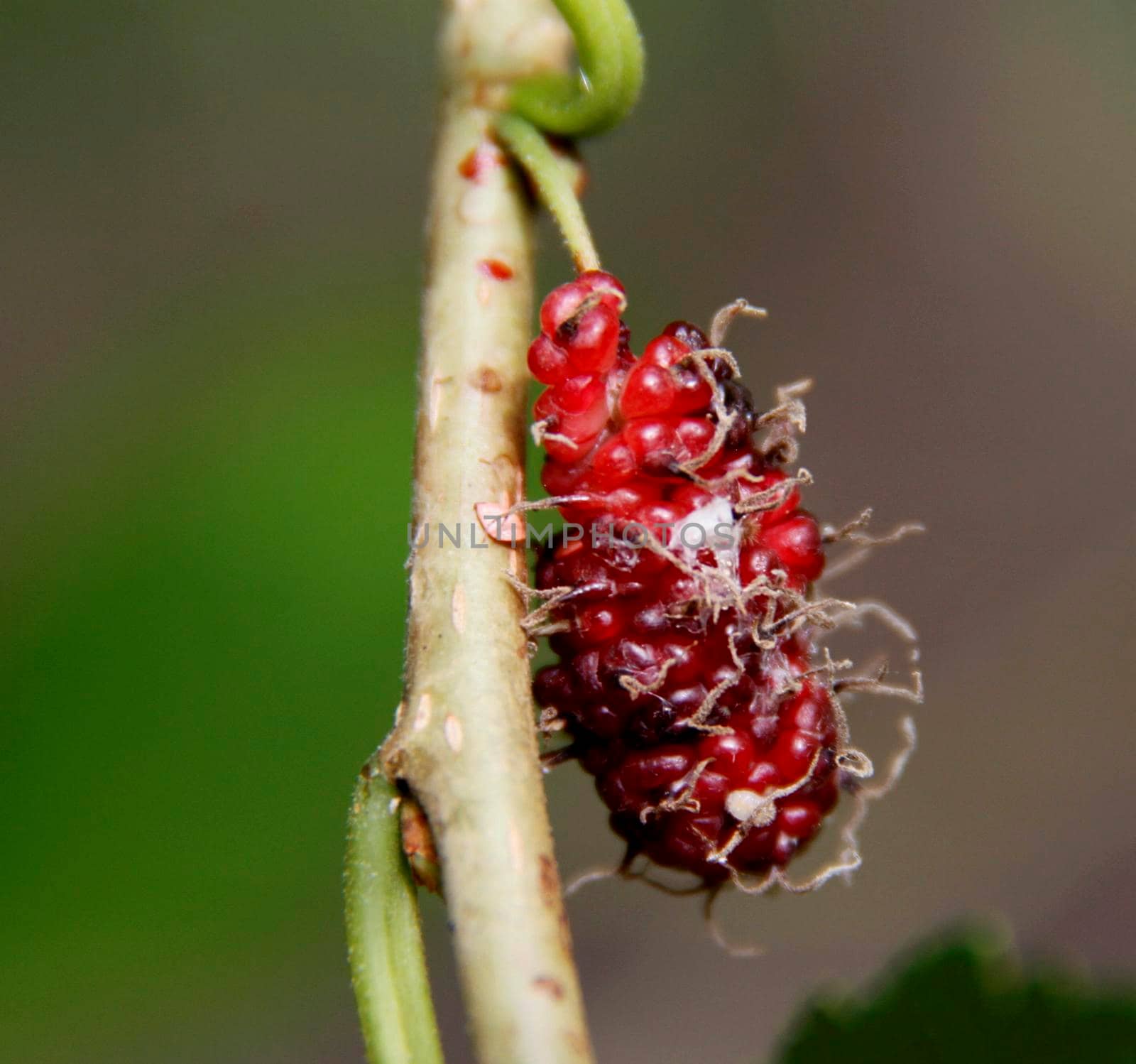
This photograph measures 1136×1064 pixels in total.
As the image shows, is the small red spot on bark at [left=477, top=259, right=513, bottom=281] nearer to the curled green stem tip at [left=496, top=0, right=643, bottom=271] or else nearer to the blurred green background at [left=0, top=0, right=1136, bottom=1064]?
the curled green stem tip at [left=496, top=0, right=643, bottom=271]

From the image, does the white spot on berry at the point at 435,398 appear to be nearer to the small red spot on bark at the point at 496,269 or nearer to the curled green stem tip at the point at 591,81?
the small red spot on bark at the point at 496,269

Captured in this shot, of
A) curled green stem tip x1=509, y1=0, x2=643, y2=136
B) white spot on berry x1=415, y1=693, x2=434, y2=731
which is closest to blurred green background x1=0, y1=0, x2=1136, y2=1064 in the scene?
curled green stem tip x1=509, y1=0, x2=643, y2=136

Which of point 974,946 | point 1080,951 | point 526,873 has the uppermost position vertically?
point 526,873

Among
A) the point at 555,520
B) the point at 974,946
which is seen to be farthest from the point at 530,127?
the point at 555,520

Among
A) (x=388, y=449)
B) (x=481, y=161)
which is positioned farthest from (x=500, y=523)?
(x=388, y=449)

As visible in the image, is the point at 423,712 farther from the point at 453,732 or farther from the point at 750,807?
the point at 750,807

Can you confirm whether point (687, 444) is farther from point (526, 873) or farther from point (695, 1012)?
point (695, 1012)

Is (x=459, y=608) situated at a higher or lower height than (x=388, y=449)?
lower
